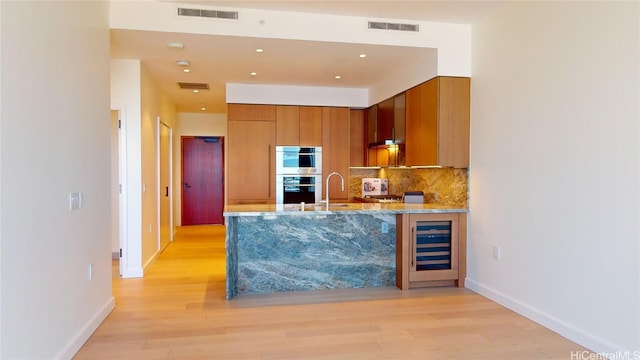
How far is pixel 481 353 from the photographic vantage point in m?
2.73

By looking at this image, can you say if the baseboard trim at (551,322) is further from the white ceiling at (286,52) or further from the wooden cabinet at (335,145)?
the wooden cabinet at (335,145)

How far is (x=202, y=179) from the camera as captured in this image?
9.16m

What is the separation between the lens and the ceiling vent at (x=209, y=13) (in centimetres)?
372

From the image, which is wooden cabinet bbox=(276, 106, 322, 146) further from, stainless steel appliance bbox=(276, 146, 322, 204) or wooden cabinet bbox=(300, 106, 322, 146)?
stainless steel appliance bbox=(276, 146, 322, 204)

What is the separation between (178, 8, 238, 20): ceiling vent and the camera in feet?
12.2

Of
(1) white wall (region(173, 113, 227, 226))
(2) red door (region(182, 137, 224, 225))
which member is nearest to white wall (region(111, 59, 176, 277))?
(1) white wall (region(173, 113, 227, 226))

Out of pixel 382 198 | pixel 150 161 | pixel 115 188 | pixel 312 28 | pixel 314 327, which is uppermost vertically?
pixel 312 28

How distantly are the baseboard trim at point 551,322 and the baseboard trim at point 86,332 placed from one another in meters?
3.39

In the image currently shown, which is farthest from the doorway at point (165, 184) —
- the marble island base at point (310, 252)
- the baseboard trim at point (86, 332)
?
the baseboard trim at point (86, 332)

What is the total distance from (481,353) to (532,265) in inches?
41.0

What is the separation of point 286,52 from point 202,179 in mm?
5469

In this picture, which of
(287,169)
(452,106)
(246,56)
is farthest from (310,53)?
(287,169)

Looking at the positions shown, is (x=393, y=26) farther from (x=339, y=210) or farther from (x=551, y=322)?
(x=551, y=322)

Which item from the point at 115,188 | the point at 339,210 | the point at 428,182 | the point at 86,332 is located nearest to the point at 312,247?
the point at 339,210
